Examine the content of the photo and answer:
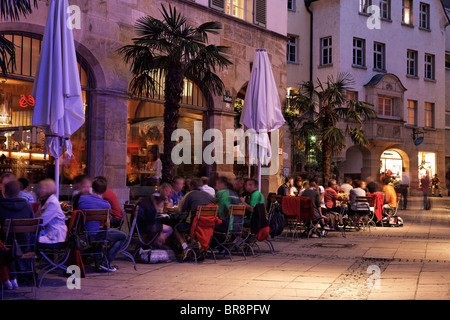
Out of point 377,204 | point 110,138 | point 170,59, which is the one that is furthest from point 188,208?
point 377,204

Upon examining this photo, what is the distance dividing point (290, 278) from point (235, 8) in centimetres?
1399

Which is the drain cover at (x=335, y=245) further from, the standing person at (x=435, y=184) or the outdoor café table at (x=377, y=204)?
the standing person at (x=435, y=184)

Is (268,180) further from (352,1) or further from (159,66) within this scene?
(352,1)

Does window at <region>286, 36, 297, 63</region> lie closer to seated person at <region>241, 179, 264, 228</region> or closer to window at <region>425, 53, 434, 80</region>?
window at <region>425, 53, 434, 80</region>

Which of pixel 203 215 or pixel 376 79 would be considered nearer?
pixel 203 215

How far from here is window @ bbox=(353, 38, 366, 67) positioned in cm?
3700

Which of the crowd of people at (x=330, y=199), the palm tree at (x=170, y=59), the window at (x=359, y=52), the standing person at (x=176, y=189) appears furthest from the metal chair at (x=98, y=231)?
the window at (x=359, y=52)

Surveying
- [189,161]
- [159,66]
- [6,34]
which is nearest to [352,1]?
[189,161]

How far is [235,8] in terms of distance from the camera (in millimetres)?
20859

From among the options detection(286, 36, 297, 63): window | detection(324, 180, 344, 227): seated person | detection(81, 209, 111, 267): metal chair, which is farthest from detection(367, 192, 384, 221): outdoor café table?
detection(286, 36, 297, 63): window

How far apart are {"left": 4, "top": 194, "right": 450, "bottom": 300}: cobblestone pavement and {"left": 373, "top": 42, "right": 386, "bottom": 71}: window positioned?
26.6 m

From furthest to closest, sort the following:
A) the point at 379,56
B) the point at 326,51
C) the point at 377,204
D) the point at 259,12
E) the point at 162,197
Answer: the point at 379,56 < the point at 326,51 < the point at 259,12 < the point at 377,204 < the point at 162,197

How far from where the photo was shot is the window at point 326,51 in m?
36.5

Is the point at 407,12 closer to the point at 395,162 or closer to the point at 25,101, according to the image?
the point at 395,162
